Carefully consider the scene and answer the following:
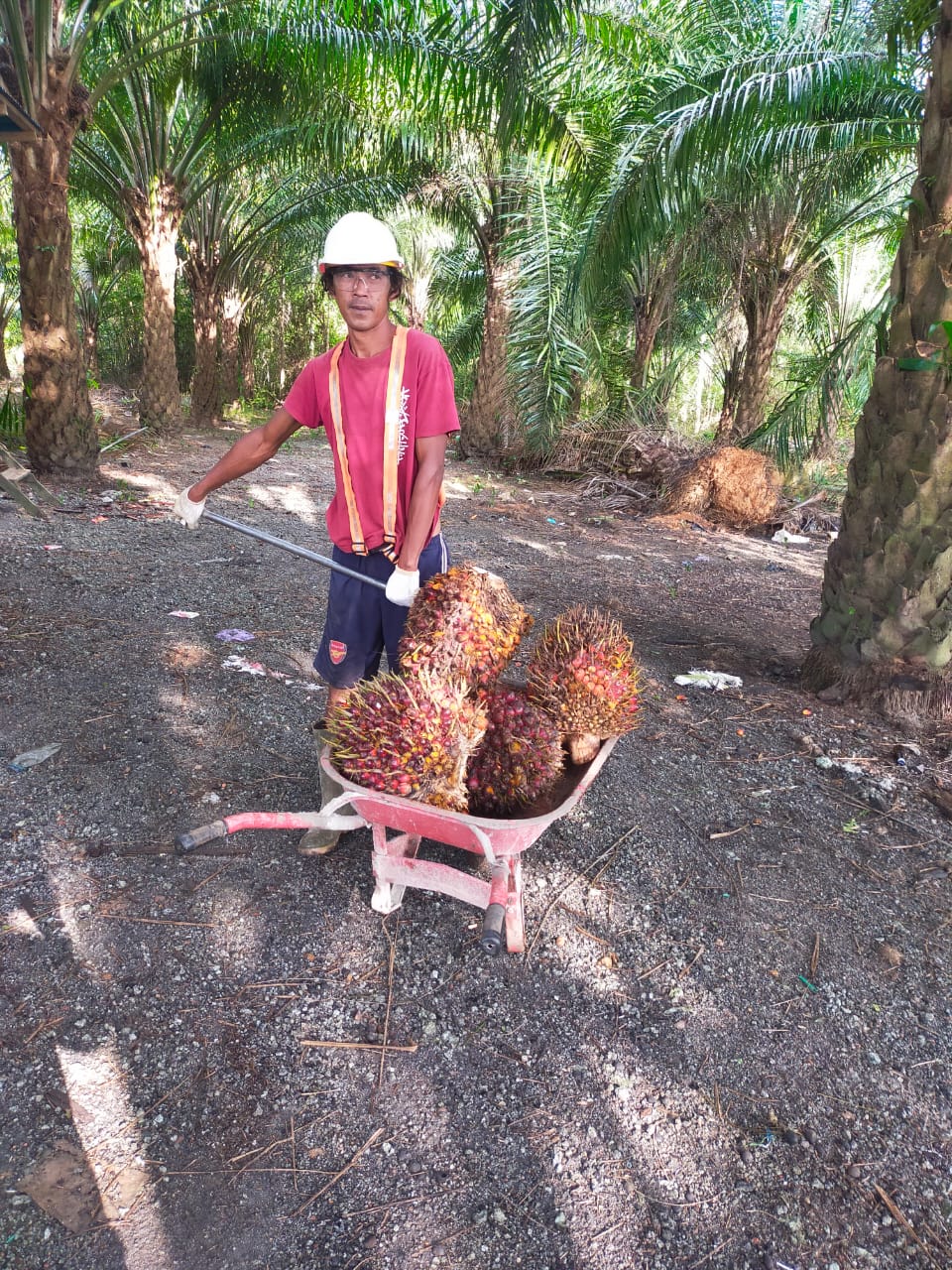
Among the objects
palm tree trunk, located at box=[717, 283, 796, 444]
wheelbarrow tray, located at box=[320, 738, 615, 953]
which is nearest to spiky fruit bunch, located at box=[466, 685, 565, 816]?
wheelbarrow tray, located at box=[320, 738, 615, 953]

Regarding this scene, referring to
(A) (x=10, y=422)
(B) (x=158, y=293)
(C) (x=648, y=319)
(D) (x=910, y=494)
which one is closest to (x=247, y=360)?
(B) (x=158, y=293)

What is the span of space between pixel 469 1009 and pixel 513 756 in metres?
0.79

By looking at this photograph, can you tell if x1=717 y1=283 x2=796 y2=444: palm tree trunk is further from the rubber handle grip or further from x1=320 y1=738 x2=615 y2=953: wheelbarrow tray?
the rubber handle grip

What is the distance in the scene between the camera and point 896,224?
28.9 ft

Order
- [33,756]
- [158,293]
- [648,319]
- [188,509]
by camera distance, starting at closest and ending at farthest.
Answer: [188,509] < [33,756] < [158,293] < [648,319]

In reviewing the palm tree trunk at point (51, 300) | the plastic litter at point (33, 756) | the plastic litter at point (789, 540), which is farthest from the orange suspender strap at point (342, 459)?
the plastic litter at point (789, 540)

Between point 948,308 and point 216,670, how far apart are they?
14.2 feet

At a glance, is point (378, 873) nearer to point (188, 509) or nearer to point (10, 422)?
point (188, 509)

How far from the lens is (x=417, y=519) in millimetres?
2623

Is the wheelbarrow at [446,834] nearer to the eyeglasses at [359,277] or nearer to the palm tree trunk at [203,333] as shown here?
the eyeglasses at [359,277]

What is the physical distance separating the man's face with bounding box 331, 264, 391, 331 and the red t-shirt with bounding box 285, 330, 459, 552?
0.14m

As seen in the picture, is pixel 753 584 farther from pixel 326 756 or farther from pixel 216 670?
pixel 326 756

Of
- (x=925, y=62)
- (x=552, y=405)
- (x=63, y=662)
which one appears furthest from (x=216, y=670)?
(x=552, y=405)

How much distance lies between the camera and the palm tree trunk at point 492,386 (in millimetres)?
12414
